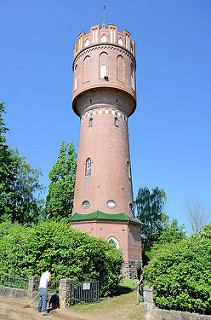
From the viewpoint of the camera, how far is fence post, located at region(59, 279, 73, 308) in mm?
9727

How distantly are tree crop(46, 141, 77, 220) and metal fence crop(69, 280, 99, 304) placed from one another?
14285mm

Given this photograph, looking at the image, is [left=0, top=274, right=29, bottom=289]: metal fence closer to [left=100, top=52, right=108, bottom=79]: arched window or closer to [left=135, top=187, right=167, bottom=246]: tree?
[left=100, top=52, right=108, bottom=79]: arched window

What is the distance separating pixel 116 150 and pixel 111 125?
2.18 m

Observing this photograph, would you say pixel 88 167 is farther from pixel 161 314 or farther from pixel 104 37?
pixel 161 314

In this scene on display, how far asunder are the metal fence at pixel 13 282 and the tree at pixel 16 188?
961cm

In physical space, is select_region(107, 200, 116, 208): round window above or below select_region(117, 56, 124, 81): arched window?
below

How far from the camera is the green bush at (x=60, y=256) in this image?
35.7 ft

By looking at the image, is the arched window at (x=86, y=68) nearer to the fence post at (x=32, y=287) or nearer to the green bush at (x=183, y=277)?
the fence post at (x=32, y=287)

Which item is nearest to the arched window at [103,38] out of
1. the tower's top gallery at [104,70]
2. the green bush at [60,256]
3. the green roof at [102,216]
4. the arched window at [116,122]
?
the tower's top gallery at [104,70]

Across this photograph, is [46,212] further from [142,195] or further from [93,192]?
[142,195]

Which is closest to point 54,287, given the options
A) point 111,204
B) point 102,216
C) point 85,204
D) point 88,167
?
point 102,216

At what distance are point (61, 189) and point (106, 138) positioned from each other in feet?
25.1

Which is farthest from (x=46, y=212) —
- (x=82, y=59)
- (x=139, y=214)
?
(x=139, y=214)

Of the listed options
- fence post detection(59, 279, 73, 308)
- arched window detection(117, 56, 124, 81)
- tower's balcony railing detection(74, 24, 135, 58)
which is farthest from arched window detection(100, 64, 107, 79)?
fence post detection(59, 279, 73, 308)
